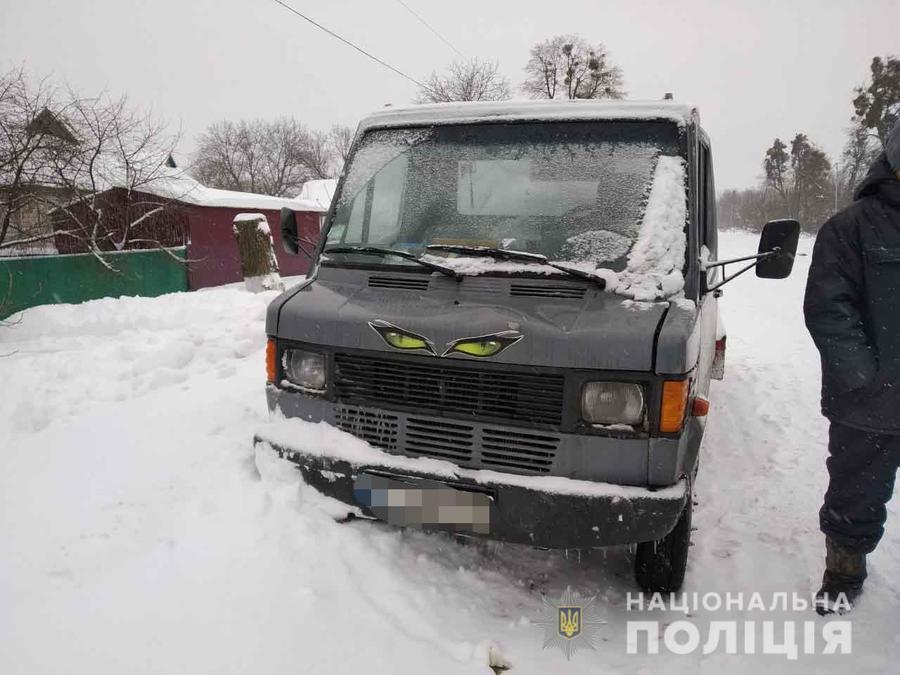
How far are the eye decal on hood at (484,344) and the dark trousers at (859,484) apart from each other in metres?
1.58

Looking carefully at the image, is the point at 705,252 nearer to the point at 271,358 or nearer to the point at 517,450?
the point at 517,450

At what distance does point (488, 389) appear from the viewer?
8.14ft

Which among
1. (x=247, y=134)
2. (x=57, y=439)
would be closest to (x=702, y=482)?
(x=57, y=439)

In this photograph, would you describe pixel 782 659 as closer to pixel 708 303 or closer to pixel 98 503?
pixel 708 303

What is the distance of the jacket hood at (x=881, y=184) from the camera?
2.46 m

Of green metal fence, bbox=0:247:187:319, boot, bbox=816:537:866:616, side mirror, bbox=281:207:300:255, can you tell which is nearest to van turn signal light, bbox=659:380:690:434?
boot, bbox=816:537:866:616

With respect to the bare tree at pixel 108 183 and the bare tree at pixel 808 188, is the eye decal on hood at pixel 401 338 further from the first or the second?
the bare tree at pixel 808 188

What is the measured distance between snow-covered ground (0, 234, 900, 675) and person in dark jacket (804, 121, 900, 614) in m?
0.59

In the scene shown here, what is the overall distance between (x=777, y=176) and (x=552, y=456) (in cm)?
7146

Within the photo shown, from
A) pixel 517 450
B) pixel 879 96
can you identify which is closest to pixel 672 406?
pixel 517 450

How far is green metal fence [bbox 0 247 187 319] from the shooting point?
973cm

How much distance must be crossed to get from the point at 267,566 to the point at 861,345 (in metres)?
2.78

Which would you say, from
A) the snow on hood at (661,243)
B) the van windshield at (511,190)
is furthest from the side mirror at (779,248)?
the van windshield at (511,190)

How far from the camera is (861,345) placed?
2.49 metres
